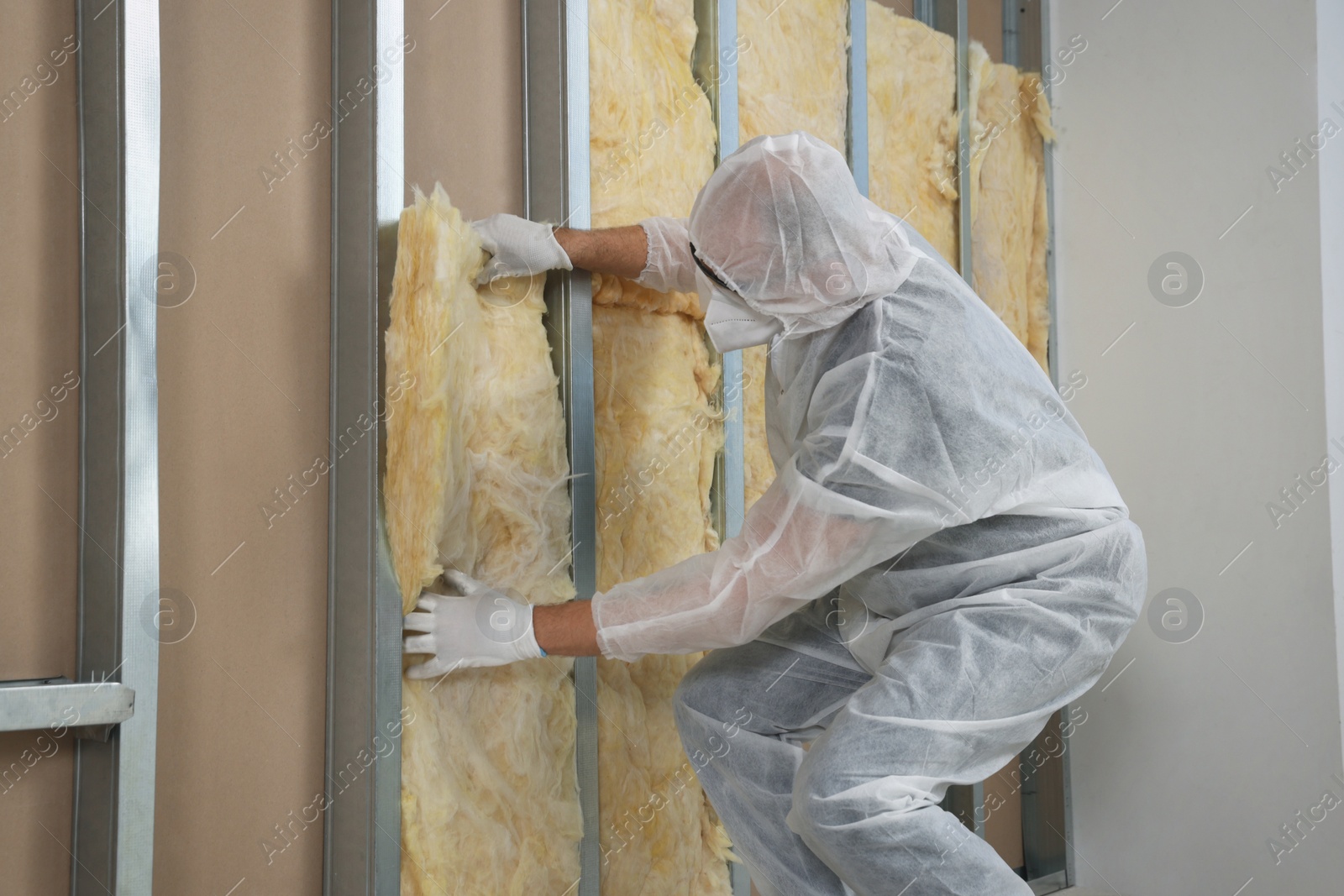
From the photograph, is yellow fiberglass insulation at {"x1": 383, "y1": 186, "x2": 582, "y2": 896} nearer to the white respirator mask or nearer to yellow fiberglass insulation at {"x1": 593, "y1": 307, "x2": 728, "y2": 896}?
yellow fiberglass insulation at {"x1": 593, "y1": 307, "x2": 728, "y2": 896}

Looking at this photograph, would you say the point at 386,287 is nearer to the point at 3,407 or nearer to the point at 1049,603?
the point at 3,407

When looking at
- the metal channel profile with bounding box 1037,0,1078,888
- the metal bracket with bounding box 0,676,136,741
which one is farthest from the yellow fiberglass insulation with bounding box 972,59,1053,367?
Result: the metal bracket with bounding box 0,676,136,741

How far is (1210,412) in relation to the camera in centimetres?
276

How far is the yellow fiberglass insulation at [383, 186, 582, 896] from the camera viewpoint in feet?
5.19

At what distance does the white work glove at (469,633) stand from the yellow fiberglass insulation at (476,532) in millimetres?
41

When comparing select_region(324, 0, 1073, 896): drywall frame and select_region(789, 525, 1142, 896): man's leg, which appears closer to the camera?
select_region(789, 525, 1142, 896): man's leg

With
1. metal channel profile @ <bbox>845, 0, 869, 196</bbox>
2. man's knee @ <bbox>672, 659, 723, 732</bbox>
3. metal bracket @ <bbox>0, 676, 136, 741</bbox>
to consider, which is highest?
metal channel profile @ <bbox>845, 0, 869, 196</bbox>

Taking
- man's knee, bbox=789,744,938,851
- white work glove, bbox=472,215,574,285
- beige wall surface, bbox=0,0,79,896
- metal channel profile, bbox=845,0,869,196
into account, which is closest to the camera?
beige wall surface, bbox=0,0,79,896

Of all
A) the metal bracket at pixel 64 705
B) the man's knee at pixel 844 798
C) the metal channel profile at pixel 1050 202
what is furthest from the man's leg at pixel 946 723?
the metal channel profile at pixel 1050 202

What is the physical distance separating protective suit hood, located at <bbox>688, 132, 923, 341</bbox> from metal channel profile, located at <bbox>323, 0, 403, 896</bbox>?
0.52 metres

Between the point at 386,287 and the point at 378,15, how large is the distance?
427 millimetres

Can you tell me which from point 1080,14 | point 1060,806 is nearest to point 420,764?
point 1060,806

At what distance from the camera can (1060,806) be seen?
2.99 m

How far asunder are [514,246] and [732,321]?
41 centimetres
